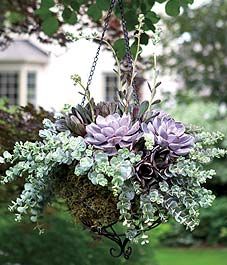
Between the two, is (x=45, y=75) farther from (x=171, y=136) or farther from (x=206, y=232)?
(x=171, y=136)

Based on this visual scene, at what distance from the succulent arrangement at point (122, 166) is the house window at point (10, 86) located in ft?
53.3

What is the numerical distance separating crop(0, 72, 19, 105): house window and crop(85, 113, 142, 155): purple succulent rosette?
16.4 metres

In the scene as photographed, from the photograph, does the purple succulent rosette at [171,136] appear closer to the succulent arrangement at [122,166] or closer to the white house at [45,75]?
the succulent arrangement at [122,166]

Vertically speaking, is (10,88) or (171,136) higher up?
(10,88)

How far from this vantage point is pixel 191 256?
10.2m

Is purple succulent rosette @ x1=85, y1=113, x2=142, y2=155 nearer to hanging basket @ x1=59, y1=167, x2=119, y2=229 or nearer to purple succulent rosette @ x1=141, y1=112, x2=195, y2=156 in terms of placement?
purple succulent rosette @ x1=141, y1=112, x2=195, y2=156

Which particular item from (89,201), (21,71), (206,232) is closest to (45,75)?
(21,71)

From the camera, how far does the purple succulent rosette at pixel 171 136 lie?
7.06 feet

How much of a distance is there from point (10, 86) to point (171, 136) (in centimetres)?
1665

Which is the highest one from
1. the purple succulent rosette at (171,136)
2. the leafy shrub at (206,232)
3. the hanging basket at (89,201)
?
the leafy shrub at (206,232)

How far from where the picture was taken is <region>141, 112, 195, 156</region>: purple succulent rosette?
7.06 ft

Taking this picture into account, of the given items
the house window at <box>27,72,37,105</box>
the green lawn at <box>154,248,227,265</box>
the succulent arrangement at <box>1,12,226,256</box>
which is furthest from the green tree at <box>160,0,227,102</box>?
the succulent arrangement at <box>1,12,226,256</box>

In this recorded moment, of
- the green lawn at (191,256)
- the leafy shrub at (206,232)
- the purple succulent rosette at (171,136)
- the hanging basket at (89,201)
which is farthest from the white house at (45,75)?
the purple succulent rosette at (171,136)

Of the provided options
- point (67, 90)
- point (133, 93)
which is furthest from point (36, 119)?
point (67, 90)
